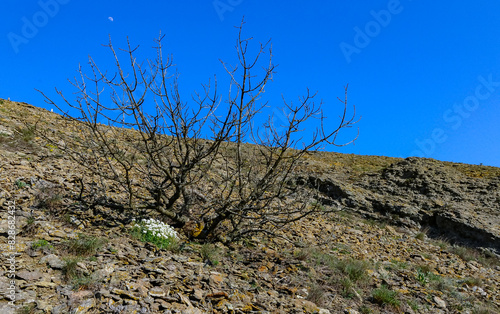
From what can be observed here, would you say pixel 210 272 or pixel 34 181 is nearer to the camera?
pixel 210 272

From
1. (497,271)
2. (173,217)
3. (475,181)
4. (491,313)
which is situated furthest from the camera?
(475,181)

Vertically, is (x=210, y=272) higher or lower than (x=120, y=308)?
higher

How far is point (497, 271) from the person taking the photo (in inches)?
319

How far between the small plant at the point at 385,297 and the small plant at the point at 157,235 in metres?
3.27

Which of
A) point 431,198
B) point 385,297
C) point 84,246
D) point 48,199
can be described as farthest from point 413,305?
point 431,198

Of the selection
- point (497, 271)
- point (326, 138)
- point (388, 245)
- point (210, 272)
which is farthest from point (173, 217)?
point (497, 271)

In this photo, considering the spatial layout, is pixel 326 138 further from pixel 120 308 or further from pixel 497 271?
pixel 497 271

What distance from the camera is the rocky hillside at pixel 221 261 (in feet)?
11.7

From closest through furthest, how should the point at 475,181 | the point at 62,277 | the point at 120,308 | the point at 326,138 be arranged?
the point at 120,308, the point at 62,277, the point at 326,138, the point at 475,181

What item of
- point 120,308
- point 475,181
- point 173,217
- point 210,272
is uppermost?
point 475,181

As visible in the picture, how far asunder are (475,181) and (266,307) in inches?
519

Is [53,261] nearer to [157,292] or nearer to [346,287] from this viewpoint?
[157,292]

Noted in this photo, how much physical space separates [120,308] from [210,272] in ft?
5.01

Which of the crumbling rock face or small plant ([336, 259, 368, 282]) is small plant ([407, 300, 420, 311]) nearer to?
small plant ([336, 259, 368, 282])
